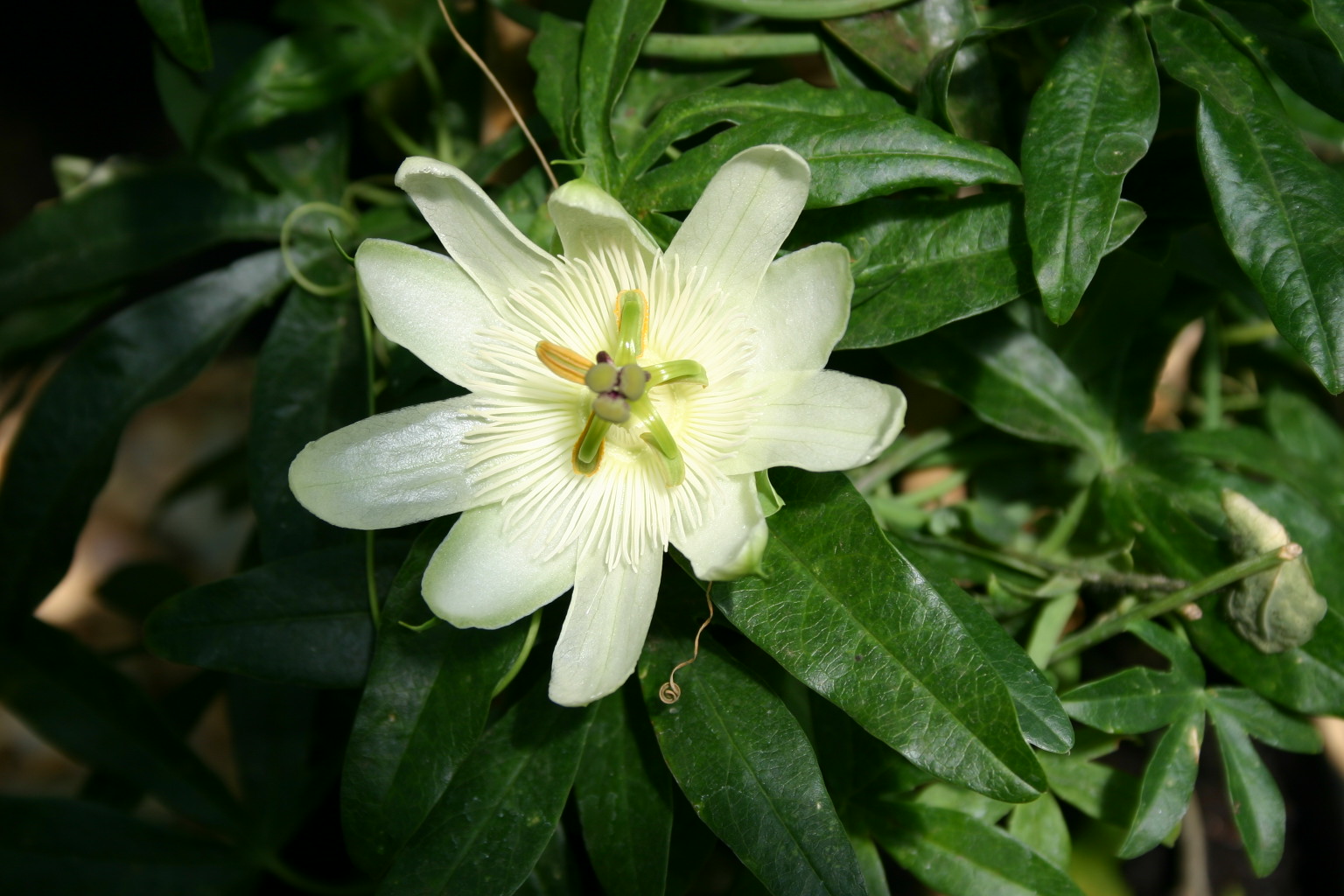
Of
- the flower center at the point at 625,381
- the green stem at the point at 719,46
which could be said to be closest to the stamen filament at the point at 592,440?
the flower center at the point at 625,381

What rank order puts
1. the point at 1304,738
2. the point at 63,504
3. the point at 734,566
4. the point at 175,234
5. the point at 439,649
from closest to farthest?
1. the point at 734,566
2. the point at 439,649
3. the point at 1304,738
4. the point at 63,504
5. the point at 175,234

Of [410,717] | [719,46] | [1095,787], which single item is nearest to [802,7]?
[719,46]

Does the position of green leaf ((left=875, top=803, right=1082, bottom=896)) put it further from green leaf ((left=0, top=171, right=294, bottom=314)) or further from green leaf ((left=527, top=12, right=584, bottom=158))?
green leaf ((left=0, top=171, right=294, bottom=314))

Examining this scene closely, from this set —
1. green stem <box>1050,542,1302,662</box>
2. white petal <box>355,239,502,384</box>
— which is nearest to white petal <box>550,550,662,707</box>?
white petal <box>355,239,502,384</box>

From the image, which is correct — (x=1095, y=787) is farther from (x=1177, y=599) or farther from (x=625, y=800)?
(x=625, y=800)

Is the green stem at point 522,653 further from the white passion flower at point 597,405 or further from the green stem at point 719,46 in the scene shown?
the green stem at point 719,46

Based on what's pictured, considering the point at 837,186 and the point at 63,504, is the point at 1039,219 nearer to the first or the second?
the point at 837,186

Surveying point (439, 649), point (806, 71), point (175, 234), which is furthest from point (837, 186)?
point (175, 234)
